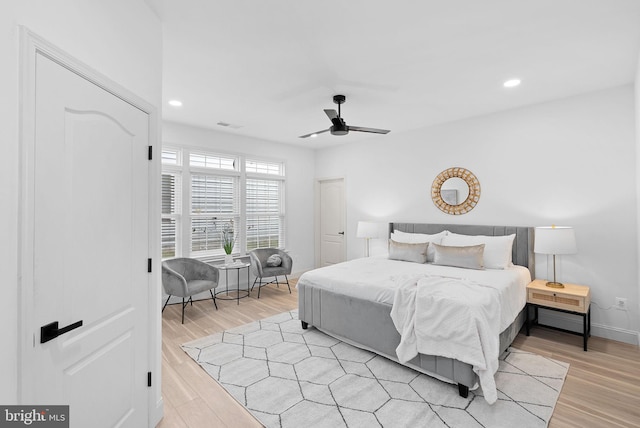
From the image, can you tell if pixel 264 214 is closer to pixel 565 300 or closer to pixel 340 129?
pixel 340 129

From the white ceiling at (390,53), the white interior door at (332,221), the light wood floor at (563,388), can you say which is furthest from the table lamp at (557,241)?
the white interior door at (332,221)

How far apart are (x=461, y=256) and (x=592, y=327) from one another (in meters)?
1.60

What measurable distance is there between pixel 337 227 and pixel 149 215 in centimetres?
461

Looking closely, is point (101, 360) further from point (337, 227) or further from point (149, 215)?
point (337, 227)

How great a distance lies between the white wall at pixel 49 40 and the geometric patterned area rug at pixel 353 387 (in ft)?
5.38

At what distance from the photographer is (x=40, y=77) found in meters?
1.22

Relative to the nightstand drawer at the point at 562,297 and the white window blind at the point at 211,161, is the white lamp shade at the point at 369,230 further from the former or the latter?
the white window blind at the point at 211,161

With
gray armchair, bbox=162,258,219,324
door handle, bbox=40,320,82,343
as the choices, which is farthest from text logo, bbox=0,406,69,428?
gray armchair, bbox=162,258,219,324

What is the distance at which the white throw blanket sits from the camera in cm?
223

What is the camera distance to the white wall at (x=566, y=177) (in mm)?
3318

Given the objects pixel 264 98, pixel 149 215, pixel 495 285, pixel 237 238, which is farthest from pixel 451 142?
pixel 149 215

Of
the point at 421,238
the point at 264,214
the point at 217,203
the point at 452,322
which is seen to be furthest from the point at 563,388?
the point at 217,203

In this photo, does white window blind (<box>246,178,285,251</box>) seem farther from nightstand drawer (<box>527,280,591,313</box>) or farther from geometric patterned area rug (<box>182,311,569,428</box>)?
nightstand drawer (<box>527,280,591,313</box>)

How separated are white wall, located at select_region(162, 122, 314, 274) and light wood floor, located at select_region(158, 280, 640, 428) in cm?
253
